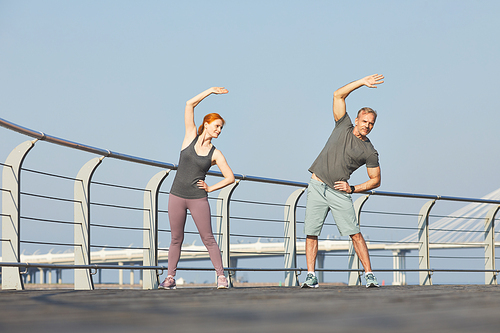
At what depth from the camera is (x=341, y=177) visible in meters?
4.61

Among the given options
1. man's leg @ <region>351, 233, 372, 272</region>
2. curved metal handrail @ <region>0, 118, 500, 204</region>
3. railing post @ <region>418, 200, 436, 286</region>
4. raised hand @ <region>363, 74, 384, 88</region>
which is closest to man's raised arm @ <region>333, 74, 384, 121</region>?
raised hand @ <region>363, 74, 384, 88</region>

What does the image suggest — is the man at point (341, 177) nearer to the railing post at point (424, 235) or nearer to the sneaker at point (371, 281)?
the sneaker at point (371, 281)

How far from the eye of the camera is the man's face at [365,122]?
4.53 metres

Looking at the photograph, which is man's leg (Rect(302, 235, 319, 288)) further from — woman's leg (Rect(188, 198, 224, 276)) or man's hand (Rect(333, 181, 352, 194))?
woman's leg (Rect(188, 198, 224, 276))

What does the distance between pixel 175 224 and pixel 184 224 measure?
0.23 ft

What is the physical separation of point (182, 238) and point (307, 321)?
2876 millimetres

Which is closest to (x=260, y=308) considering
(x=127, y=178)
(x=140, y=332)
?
(x=140, y=332)

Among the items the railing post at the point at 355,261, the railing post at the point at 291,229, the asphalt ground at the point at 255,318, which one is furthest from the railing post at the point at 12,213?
the railing post at the point at 355,261

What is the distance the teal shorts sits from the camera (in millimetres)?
4609

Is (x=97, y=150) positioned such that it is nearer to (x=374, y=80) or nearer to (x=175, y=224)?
(x=175, y=224)

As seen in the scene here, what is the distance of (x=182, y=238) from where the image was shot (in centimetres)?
435

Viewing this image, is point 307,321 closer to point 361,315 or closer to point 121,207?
point 361,315

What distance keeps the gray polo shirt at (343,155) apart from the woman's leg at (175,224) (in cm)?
111

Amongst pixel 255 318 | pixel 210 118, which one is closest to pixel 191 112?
pixel 210 118
